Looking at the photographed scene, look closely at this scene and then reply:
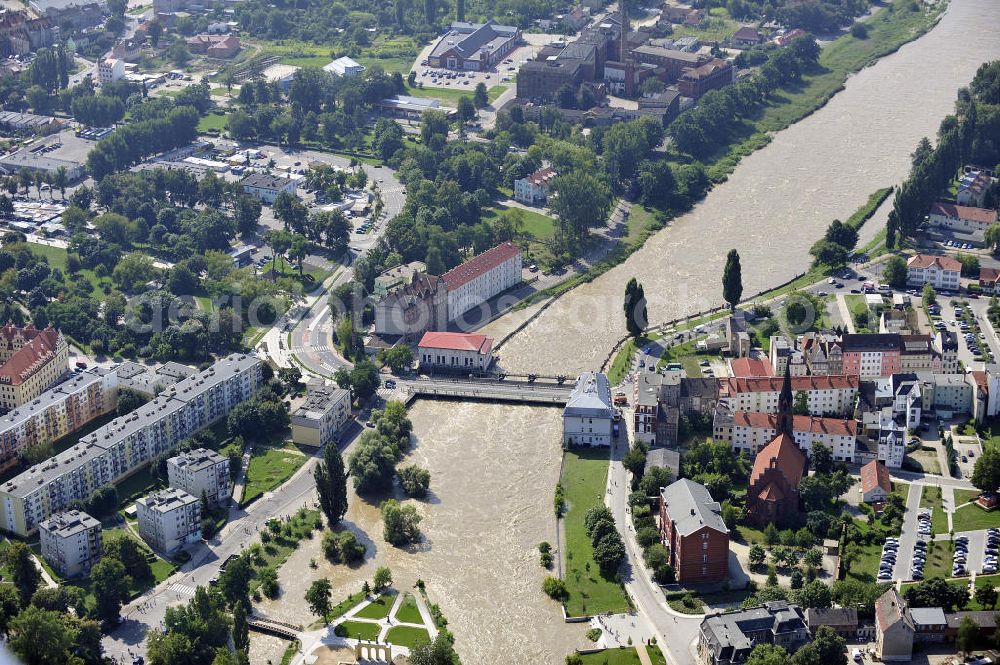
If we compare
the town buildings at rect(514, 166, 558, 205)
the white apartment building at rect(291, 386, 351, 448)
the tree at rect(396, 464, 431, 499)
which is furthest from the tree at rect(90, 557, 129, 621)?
the town buildings at rect(514, 166, 558, 205)

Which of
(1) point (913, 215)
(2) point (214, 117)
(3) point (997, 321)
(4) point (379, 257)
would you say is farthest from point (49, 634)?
(2) point (214, 117)

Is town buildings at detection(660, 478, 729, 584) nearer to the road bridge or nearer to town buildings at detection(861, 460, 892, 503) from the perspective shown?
town buildings at detection(861, 460, 892, 503)

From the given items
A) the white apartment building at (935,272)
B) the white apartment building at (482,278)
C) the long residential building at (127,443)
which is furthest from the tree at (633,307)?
the long residential building at (127,443)

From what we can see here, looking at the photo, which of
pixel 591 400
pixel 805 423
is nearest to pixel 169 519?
pixel 591 400

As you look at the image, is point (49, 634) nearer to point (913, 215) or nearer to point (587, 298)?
point (587, 298)

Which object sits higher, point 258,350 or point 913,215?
point 913,215

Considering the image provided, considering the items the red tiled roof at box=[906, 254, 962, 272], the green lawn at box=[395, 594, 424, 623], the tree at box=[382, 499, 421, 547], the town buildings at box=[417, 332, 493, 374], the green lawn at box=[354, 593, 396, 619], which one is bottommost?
the green lawn at box=[354, 593, 396, 619]

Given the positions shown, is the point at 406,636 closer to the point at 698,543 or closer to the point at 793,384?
the point at 698,543
